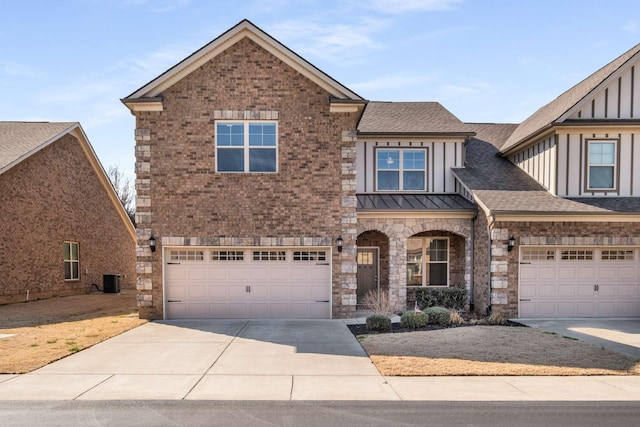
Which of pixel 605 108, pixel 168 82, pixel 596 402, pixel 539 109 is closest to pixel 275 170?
pixel 168 82

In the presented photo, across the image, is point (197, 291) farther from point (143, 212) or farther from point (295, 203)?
point (295, 203)

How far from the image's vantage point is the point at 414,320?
12.6 metres

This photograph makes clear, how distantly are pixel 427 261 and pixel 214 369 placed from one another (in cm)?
1041

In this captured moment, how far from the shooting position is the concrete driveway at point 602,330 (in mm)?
10573

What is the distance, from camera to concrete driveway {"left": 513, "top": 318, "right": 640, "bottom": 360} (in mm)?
10573

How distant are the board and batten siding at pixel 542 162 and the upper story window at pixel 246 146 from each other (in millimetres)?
9734

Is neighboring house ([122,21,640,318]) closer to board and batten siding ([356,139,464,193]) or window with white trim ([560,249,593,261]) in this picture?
window with white trim ([560,249,593,261])

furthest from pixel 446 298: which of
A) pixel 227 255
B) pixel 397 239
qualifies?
pixel 227 255

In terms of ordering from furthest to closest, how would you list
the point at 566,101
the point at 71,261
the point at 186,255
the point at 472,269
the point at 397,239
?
the point at 71,261, the point at 566,101, the point at 472,269, the point at 397,239, the point at 186,255

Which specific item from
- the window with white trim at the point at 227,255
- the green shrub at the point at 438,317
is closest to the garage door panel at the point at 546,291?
the green shrub at the point at 438,317

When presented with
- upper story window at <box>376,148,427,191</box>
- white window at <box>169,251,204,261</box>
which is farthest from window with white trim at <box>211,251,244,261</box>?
upper story window at <box>376,148,427,191</box>

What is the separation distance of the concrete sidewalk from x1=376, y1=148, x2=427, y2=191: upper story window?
8.14 metres

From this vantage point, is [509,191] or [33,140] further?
[33,140]

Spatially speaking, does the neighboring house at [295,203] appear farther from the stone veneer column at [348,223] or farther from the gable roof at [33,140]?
the gable roof at [33,140]
